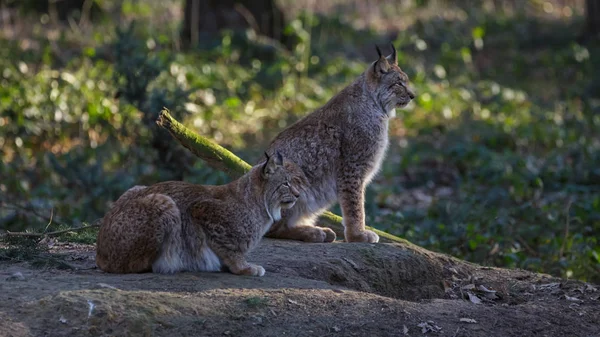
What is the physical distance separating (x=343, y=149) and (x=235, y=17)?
10743mm

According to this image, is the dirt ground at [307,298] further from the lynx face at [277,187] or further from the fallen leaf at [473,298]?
the lynx face at [277,187]

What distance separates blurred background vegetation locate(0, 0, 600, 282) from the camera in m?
10.1

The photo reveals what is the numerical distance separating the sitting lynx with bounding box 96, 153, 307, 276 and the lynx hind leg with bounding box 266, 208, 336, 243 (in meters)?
0.99

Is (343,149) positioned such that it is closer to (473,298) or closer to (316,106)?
(473,298)

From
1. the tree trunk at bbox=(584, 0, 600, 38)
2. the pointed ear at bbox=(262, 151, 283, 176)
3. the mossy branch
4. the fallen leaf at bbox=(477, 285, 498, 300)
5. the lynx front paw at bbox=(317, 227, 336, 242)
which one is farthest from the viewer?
the tree trunk at bbox=(584, 0, 600, 38)

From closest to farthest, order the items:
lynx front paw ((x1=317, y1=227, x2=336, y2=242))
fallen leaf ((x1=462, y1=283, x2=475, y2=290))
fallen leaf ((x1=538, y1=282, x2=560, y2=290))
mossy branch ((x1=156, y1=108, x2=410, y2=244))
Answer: fallen leaf ((x1=462, y1=283, x2=475, y2=290)) < fallen leaf ((x1=538, y1=282, x2=560, y2=290)) < mossy branch ((x1=156, y1=108, x2=410, y2=244)) < lynx front paw ((x1=317, y1=227, x2=336, y2=242))

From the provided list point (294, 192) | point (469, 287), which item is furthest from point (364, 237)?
point (294, 192)

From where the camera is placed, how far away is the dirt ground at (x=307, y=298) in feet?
16.7

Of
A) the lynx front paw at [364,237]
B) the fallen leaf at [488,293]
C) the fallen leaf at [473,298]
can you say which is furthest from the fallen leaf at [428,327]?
the lynx front paw at [364,237]

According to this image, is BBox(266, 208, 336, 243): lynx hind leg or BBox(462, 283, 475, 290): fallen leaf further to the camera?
BBox(266, 208, 336, 243): lynx hind leg

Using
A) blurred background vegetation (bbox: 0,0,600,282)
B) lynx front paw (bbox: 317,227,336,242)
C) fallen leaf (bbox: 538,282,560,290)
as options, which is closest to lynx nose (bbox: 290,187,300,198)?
lynx front paw (bbox: 317,227,336,242)

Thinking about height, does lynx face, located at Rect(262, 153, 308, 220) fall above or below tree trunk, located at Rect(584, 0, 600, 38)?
below

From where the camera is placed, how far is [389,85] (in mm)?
7801

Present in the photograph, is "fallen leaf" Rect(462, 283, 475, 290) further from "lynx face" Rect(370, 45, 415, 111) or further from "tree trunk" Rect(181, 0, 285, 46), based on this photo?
"tree trunk" Rect(181, 0, 285, 46)
